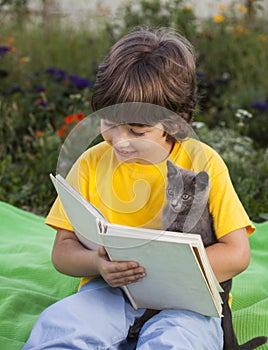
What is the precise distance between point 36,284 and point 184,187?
110 cm

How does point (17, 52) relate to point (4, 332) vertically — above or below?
below

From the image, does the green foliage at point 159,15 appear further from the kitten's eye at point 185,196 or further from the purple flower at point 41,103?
the kitten's eye at point 185,196

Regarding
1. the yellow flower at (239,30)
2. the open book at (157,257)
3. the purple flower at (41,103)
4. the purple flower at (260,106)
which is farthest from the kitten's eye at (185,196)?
the yellow flower at (239,30)

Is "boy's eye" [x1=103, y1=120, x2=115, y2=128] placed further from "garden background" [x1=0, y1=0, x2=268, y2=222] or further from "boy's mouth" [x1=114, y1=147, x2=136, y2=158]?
"garden background" [x1=0, y1=0, x2=268, y2=222]

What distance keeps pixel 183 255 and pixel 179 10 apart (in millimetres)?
4129

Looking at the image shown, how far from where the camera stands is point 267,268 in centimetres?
283

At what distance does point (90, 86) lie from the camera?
16.2 feet

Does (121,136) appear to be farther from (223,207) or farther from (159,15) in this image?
(159,15)

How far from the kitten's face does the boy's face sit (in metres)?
0.09

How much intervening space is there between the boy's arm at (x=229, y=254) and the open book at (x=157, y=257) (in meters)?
0.10

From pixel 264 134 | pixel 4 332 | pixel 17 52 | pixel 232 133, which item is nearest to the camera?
pixel 4 332

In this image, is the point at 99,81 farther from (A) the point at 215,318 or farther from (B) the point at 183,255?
(A) the point at 215,318

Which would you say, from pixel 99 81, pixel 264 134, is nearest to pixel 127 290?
pixel 99 81

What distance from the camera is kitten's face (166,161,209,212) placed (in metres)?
1.74
